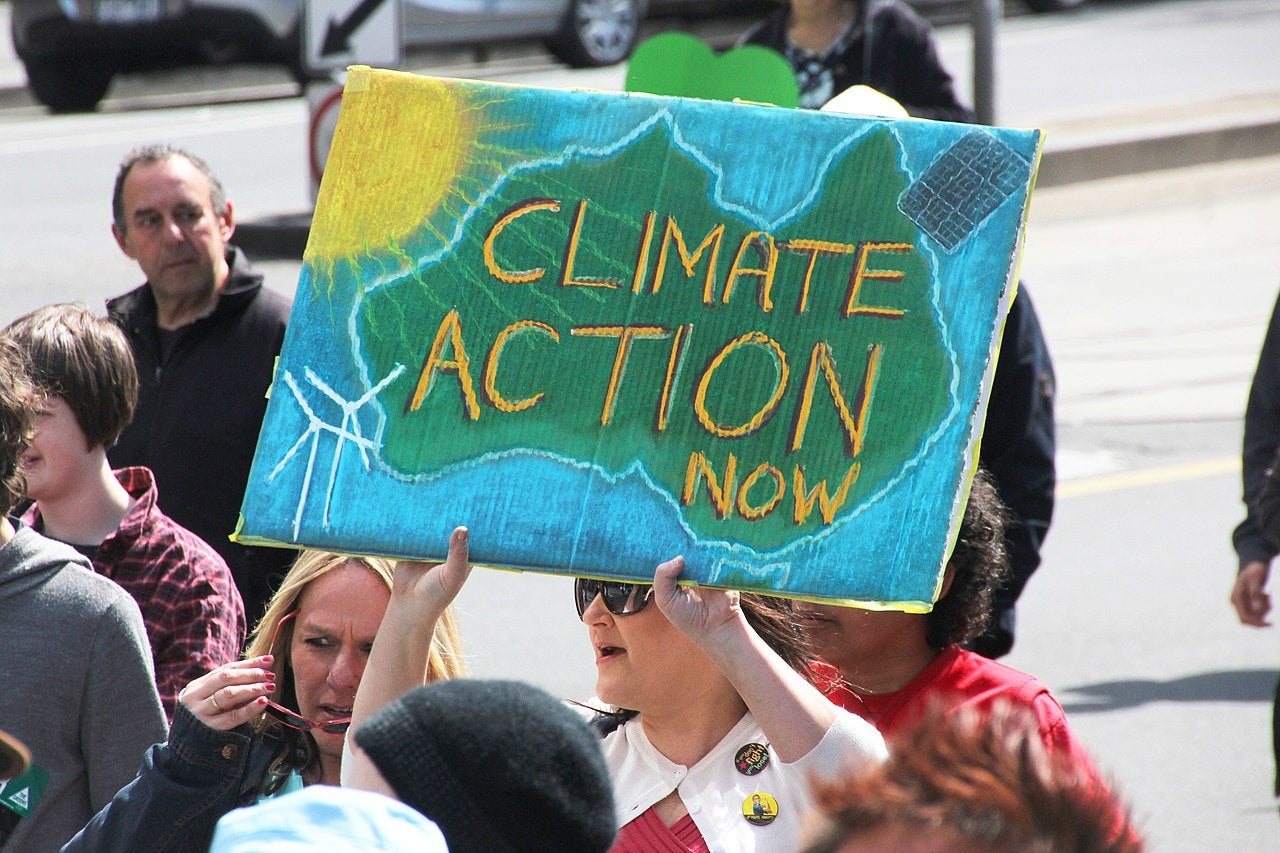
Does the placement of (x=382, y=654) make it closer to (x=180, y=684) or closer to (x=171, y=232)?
(x=180, y=684)

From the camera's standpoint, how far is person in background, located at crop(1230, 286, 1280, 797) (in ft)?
13.7

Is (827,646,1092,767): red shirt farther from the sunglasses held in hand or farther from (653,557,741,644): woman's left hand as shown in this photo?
the sunglasses held in hand

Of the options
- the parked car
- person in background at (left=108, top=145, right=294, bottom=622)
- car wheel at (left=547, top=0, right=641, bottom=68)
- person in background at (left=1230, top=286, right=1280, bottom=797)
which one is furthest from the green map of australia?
car wheel at (left=547, top=0, right=641, bottom=68)

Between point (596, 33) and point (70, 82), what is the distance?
5105 millimetres

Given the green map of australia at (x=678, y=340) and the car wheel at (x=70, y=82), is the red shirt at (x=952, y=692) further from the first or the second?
the car wheel at (x=70, y=82)

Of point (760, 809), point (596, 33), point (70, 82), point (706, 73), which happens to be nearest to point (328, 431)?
point (760, 809)

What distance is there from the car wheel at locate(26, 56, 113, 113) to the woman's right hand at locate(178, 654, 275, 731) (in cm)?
1445

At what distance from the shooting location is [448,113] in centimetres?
249

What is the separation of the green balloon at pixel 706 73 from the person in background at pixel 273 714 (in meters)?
0.93

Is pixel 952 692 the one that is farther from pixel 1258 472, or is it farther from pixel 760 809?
pixel 1258 472

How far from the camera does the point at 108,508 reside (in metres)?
3.38

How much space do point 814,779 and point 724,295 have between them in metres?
1.00

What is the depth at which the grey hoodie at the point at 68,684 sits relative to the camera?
281cm

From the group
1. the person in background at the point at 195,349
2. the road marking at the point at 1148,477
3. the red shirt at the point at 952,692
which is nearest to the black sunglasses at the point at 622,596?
the red shirt at the point at 952,692
